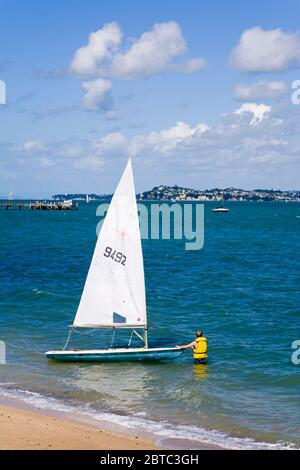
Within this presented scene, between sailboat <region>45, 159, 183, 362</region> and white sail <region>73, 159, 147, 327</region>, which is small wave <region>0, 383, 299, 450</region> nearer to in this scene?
sailboat <region>45, 159, 183, 362</region>

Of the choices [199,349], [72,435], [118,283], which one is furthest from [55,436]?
[118,283]

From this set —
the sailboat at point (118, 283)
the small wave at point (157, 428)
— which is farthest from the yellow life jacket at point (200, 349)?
the small wave at point (157, 428)

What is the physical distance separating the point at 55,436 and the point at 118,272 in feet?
35.9

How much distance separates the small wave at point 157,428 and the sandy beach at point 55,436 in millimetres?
873

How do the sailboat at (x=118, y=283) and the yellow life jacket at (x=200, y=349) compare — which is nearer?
the yellow life jacket at (x=200, y=349)

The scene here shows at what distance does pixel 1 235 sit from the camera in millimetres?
109938

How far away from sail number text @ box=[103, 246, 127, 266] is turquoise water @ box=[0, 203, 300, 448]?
188 inches

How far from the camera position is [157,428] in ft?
71.1

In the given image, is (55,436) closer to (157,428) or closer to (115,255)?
(157,428)

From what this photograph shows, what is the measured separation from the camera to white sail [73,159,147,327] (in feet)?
96.0

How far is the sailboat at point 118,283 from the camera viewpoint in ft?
96.0

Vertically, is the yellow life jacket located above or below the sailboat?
below

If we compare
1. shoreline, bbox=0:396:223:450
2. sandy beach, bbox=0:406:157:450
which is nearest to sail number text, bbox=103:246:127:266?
shoreline, bbox=0:396:223:450

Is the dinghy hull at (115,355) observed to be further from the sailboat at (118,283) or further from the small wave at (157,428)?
the small wave at (157,428)
